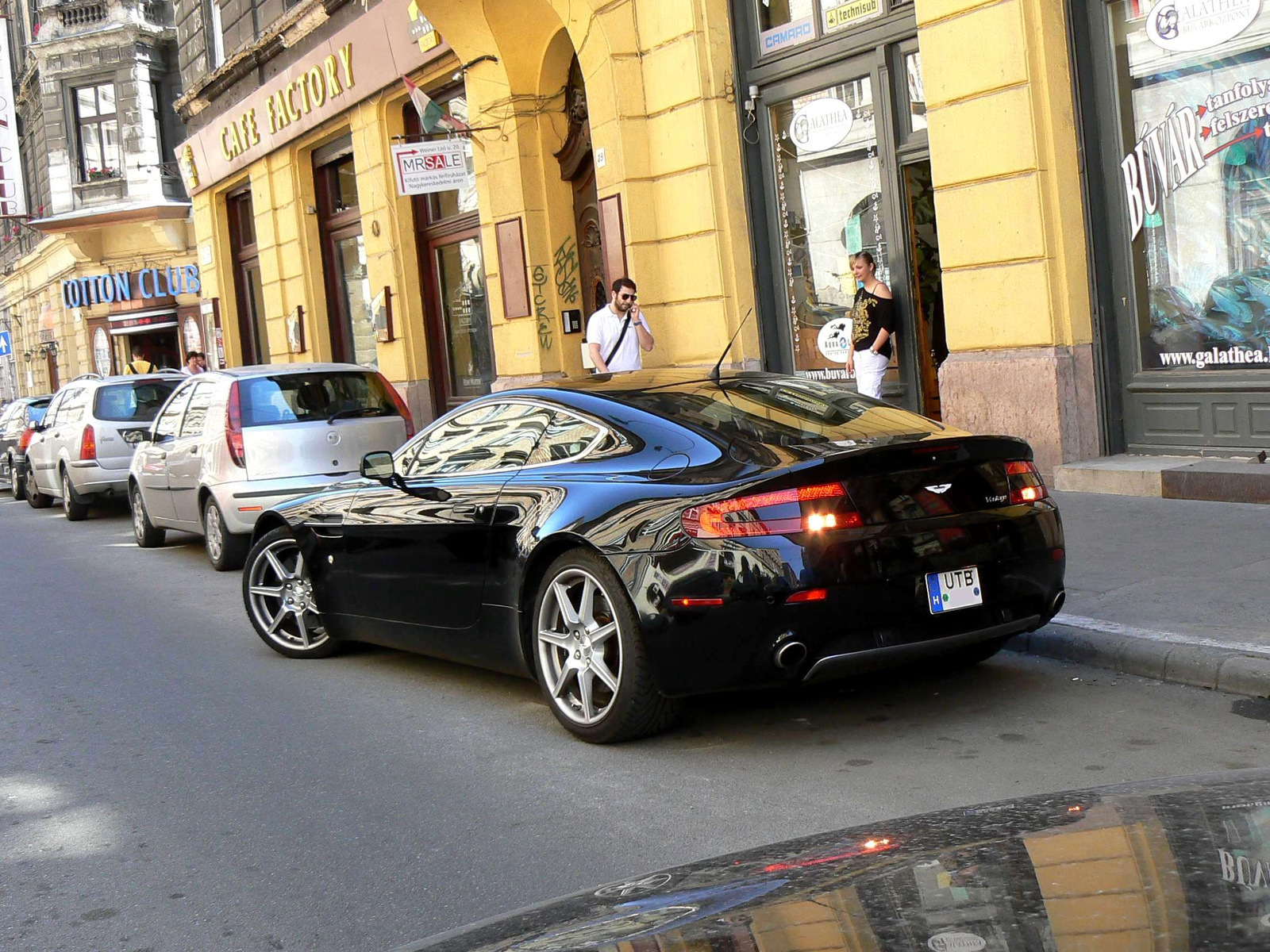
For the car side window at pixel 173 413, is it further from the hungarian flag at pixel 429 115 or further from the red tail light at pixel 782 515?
the red tail light at pixel 782 515

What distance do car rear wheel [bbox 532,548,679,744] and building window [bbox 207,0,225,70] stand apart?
22.6 meters

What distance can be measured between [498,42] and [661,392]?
10808 mm

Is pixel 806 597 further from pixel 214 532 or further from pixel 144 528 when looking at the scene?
pixel 144 528

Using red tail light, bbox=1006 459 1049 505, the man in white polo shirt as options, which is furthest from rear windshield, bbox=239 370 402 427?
red tail light, bbox=1006 459 1049 505

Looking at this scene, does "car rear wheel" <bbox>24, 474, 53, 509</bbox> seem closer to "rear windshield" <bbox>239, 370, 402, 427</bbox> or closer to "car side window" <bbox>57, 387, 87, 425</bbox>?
"car side window" <bbox>57, 387, 87, 425</bbox>

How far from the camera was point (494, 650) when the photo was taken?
5840 millimetres

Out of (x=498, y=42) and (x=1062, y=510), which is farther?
(x=498, y=42)

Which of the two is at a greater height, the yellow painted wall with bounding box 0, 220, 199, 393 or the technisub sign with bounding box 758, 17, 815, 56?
the yellow painted wall with bounding box 0, 220, 199, 393

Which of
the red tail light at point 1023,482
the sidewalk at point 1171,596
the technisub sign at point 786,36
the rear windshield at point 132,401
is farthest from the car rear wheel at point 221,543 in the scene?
the red tail light at point 1023,482

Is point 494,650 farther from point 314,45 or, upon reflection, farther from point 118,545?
point 314,45

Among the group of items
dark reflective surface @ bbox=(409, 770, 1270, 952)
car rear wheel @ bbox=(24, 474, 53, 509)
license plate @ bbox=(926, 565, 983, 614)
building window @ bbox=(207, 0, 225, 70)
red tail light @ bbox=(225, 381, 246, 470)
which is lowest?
license plate @ bbox=(926, 565, 983, 614)

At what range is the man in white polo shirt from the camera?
468 inches

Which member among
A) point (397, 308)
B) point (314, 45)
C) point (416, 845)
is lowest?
point (416, 845)

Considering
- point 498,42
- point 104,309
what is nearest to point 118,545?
point 498,42
